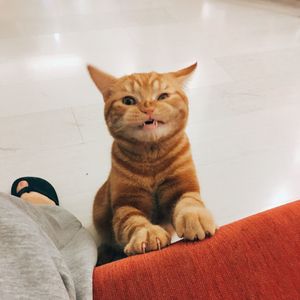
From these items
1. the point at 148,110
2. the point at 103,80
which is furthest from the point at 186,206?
the point at 103,80

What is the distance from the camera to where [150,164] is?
838 mm

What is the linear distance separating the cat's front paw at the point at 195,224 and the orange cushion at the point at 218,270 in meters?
0.01

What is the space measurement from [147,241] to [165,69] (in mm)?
1280

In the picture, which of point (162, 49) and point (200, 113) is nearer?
point (200, 113)

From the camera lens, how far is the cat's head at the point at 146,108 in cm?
76

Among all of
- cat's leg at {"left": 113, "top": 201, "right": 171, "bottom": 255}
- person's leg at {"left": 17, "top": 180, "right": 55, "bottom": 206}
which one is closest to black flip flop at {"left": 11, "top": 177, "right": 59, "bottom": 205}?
person's leg at {"left": 17, "top": 180, "right": 55, "bottom": 206}

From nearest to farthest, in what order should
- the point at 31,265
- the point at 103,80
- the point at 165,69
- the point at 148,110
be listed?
the point at 31,265 < the point at 148,110 < the point at 103,80 < the point at 165,69

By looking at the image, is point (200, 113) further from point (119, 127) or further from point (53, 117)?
point (119, 127)

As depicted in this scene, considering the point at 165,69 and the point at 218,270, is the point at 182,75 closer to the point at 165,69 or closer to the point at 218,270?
the point at 218,270

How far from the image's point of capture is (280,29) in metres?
2.22

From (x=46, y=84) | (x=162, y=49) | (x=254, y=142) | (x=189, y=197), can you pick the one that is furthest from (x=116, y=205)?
(x=162, y=49)

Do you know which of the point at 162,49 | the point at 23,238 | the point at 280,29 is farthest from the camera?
the point at 280,29

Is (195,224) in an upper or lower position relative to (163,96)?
lower

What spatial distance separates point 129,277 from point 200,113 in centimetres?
107
